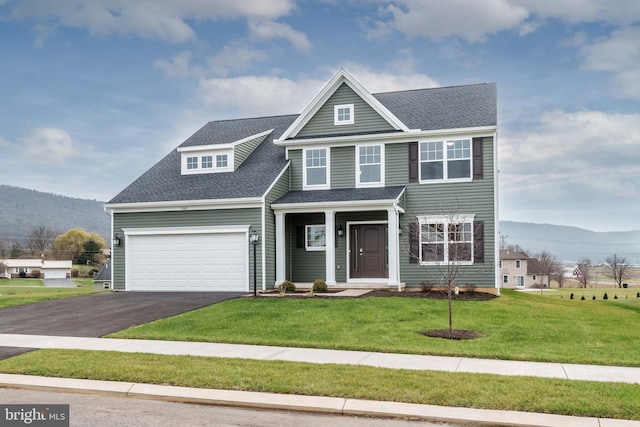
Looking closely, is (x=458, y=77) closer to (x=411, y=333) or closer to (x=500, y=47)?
(x=500, y=47)

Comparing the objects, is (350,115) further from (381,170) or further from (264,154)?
(264,154)

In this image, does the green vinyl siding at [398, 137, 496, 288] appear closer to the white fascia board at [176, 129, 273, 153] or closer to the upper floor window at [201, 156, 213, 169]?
the white fascia board at [176, 129, 273, 153]

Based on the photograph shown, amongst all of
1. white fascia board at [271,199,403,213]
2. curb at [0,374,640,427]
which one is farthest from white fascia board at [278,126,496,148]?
curb at [0,374,640,427]

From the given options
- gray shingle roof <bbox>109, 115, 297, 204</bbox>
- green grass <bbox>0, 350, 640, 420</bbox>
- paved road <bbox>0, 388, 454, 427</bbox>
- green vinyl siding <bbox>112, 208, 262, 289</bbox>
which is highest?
gray shingle roof <bbox>109, 115, 297, 204</bbox>

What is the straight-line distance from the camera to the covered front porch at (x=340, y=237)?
19.9m

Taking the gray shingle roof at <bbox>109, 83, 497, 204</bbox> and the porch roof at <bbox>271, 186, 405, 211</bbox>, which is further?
the gray shingle roof at <bbox>109, 83, 497, 204</bbox>

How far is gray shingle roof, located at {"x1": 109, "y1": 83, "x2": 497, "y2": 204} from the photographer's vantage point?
20734mm

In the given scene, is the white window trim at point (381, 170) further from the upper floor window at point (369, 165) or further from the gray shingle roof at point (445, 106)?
the gray shingle roof at point (445, 106)

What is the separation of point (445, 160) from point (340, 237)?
15.8 ft

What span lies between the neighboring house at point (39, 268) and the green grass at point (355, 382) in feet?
311

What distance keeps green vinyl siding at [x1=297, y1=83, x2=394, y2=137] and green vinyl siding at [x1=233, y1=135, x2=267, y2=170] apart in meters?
2.60

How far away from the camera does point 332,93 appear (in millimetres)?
21984

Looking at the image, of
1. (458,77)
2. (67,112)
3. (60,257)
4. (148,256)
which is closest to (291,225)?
(148,256)

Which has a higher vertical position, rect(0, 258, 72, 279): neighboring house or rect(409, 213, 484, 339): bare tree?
rect(409, 213, 484, 339): bare tree
